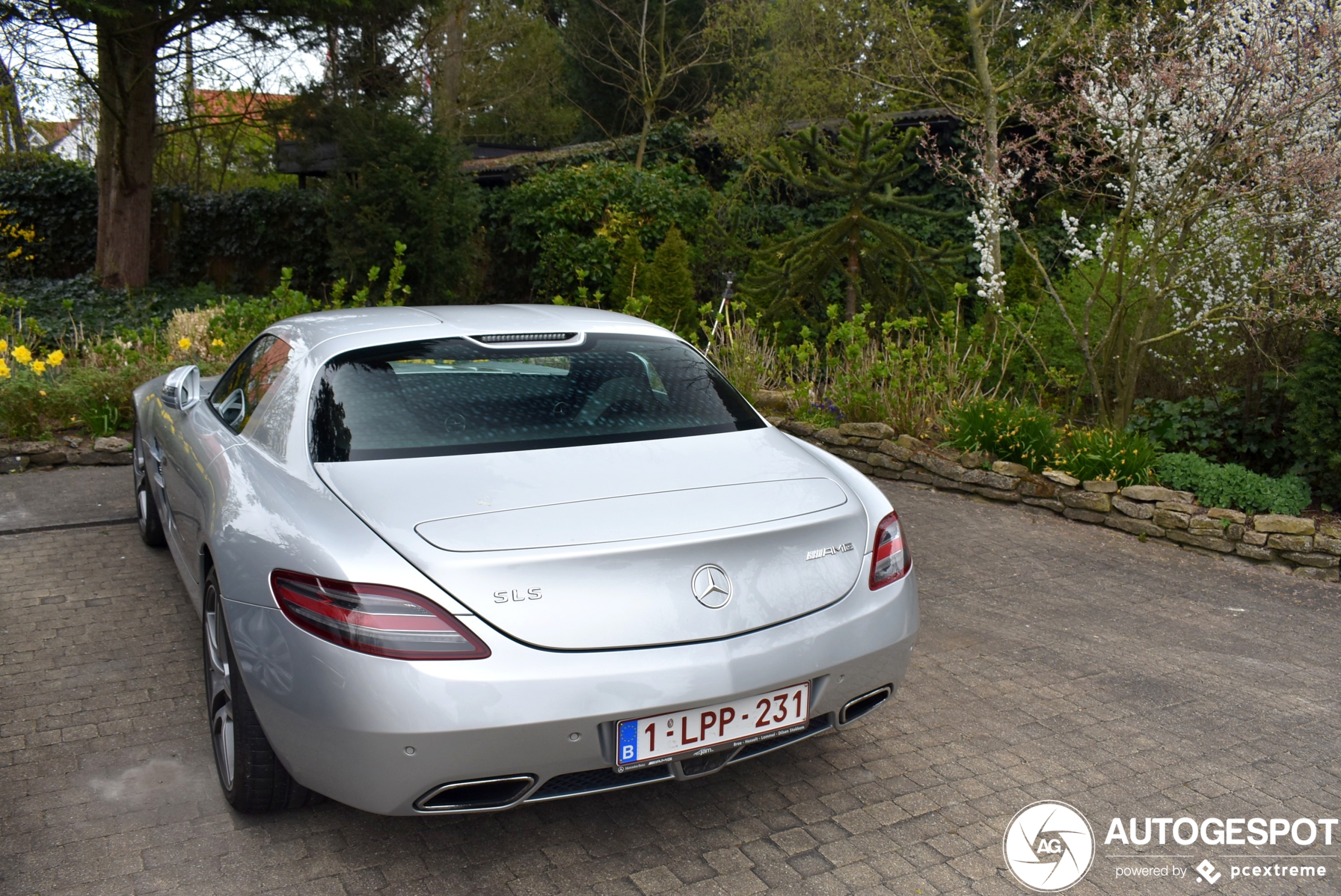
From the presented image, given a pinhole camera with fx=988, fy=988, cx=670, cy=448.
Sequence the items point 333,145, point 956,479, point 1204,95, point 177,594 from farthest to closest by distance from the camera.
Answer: point 333,145 < point 956,479 < point 1204,95 < point 177,594

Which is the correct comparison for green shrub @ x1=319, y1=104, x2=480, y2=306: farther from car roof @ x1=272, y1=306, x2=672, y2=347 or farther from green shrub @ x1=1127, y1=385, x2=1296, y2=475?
car roof @ x1=272, y1=306, x2=672, y2=347

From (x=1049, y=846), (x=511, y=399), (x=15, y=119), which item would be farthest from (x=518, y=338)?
(x=15, y=119)

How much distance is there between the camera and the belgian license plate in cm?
249

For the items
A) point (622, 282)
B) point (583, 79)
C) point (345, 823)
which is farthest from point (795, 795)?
point (583, 79)

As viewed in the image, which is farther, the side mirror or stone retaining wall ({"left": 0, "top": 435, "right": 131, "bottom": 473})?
stone retaining wall ({"left": 0, "top": 435, "right": 131, "bottom": 473})

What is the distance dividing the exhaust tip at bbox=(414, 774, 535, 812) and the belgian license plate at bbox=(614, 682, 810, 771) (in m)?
0.25

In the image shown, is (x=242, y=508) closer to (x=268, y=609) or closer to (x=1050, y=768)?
(x=268, y=609)

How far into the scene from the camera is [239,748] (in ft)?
9.30

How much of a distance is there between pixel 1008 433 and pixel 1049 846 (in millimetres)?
4830

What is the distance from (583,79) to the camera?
27688 millimetres

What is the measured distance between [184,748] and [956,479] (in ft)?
18.7

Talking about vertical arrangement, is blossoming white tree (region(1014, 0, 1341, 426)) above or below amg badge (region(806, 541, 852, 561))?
above

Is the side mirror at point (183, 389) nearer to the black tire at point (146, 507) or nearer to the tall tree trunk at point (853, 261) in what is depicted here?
the black tire at point (146, 507)

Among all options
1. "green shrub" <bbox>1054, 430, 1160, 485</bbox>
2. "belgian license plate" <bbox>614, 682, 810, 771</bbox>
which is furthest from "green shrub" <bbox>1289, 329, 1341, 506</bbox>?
"belgian license plate" <bbox>614, 682, 810, 771</bbox>
